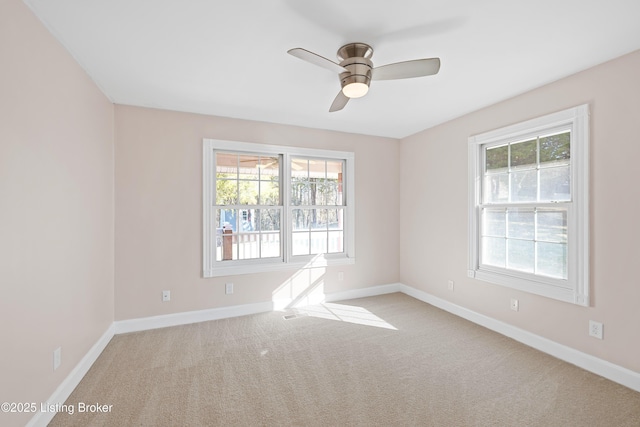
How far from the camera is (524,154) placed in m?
3.01

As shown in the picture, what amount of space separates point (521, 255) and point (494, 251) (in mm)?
316

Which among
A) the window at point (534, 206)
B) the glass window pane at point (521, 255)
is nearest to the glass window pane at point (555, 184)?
the window at point (534, 206)

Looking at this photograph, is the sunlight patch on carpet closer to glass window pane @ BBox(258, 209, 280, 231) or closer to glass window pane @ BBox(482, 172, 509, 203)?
glass window pane @ BBox(258, 209, 280, 231)

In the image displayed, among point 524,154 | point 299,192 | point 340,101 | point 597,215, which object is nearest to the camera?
point 597,215

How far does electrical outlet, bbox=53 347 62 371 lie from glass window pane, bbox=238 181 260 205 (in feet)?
7.29

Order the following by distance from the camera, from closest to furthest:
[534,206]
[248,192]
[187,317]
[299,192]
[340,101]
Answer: [340,101]
[534,206]
[187,317]
[248,192]
[299,192]

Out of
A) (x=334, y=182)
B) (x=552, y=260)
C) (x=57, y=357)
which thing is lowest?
(x=57, y=357)

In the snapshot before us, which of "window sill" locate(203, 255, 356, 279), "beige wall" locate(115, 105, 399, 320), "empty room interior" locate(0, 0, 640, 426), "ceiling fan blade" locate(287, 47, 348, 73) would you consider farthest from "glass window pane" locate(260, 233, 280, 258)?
"ceiling fan blade" locate(287, 47, 348, 73)

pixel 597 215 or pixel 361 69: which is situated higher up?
pixel 361 69

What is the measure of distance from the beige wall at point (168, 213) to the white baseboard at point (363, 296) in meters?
0.09

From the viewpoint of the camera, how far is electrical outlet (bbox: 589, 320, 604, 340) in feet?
7.75

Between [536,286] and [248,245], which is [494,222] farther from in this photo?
[248,245]

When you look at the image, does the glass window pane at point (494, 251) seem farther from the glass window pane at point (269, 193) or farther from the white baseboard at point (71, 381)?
the white baseboard at point (71, 381)

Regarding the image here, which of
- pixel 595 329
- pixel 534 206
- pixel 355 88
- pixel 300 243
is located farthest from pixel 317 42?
pixel 595 329
